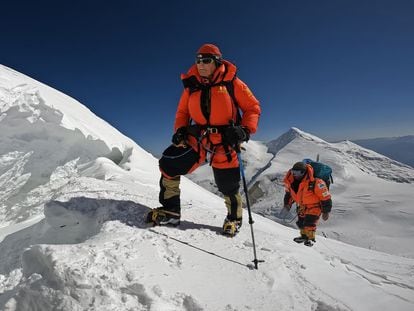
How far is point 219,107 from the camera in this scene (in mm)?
4414

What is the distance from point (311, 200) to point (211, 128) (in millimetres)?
3029

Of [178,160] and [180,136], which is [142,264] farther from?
[180,136]

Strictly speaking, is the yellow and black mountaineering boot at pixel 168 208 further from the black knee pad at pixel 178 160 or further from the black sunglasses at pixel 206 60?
the black sunglasses at pixel 206 60

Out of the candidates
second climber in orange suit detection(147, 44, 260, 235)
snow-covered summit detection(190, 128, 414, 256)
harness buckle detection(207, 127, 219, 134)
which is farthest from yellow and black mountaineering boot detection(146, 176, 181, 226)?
snow-covered summit detection(190, 128, 414, 256)

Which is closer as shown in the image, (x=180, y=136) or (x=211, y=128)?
(x=211, y=128)

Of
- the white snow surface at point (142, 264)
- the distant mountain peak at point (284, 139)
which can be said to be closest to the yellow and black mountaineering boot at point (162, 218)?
the white snow surface at point (142, 264)

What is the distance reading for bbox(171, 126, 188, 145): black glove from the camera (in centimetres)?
455

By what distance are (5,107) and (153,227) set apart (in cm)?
580

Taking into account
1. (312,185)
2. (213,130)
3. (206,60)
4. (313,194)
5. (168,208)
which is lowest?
(168,208)

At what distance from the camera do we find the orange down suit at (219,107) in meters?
4.43

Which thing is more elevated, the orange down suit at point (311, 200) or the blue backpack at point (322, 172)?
the blue backpack at point (322, 172)

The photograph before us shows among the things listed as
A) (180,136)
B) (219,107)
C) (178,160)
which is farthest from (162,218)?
(219,107)

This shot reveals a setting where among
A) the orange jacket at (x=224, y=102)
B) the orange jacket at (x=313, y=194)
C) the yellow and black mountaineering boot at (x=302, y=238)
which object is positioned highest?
the orange jacket at (x=224, y=102)

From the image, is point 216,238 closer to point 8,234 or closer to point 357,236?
point 8,234
